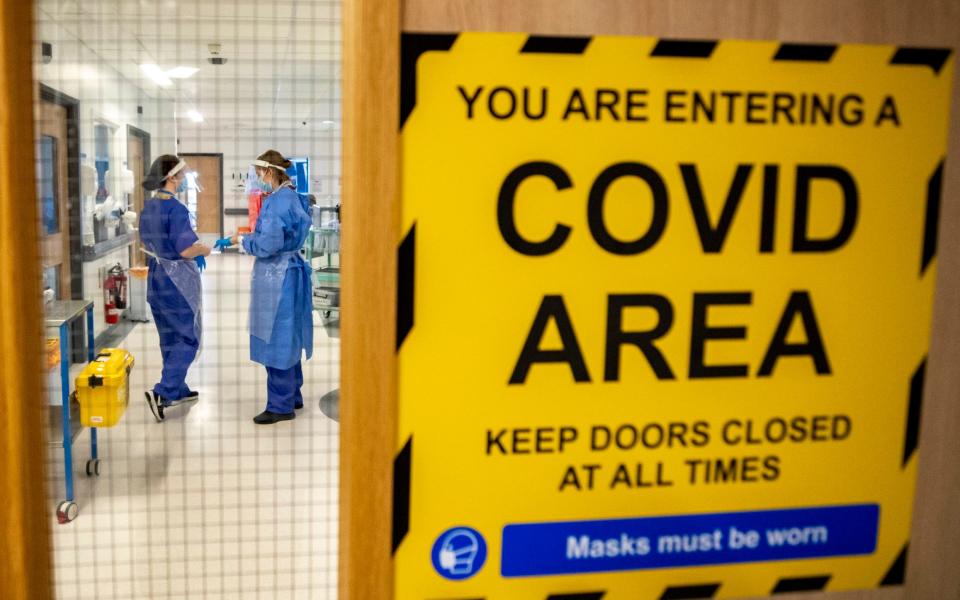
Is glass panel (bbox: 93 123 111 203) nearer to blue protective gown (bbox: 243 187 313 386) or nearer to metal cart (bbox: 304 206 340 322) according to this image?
metal cart (bbox: 304 206 340 322)

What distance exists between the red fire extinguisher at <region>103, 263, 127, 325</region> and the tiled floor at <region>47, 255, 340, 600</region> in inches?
76.7

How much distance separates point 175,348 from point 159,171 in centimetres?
109

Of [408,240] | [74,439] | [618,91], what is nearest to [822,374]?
[618,91]

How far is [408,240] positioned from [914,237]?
72 centimetres

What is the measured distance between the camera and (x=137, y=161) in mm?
8250

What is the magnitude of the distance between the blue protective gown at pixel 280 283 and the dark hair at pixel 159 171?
72cm

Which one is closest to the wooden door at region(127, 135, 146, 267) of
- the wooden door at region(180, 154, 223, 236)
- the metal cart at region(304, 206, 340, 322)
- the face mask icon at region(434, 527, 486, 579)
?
the metal cart at region(304, 206, 340, 322)

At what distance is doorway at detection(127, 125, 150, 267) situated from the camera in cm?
794

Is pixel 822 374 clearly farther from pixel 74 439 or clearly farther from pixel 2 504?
pixel 74 439

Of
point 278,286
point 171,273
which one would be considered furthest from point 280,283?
point 171,273

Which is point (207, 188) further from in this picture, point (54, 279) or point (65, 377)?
point (65, 377)

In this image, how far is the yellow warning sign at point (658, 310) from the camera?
101cm

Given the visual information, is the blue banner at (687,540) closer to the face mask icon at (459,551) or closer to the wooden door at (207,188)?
the face mask icon at (459,551)

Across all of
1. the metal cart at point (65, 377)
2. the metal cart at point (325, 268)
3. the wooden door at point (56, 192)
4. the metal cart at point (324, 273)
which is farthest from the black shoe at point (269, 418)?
the metal cart at point (325, 268)
